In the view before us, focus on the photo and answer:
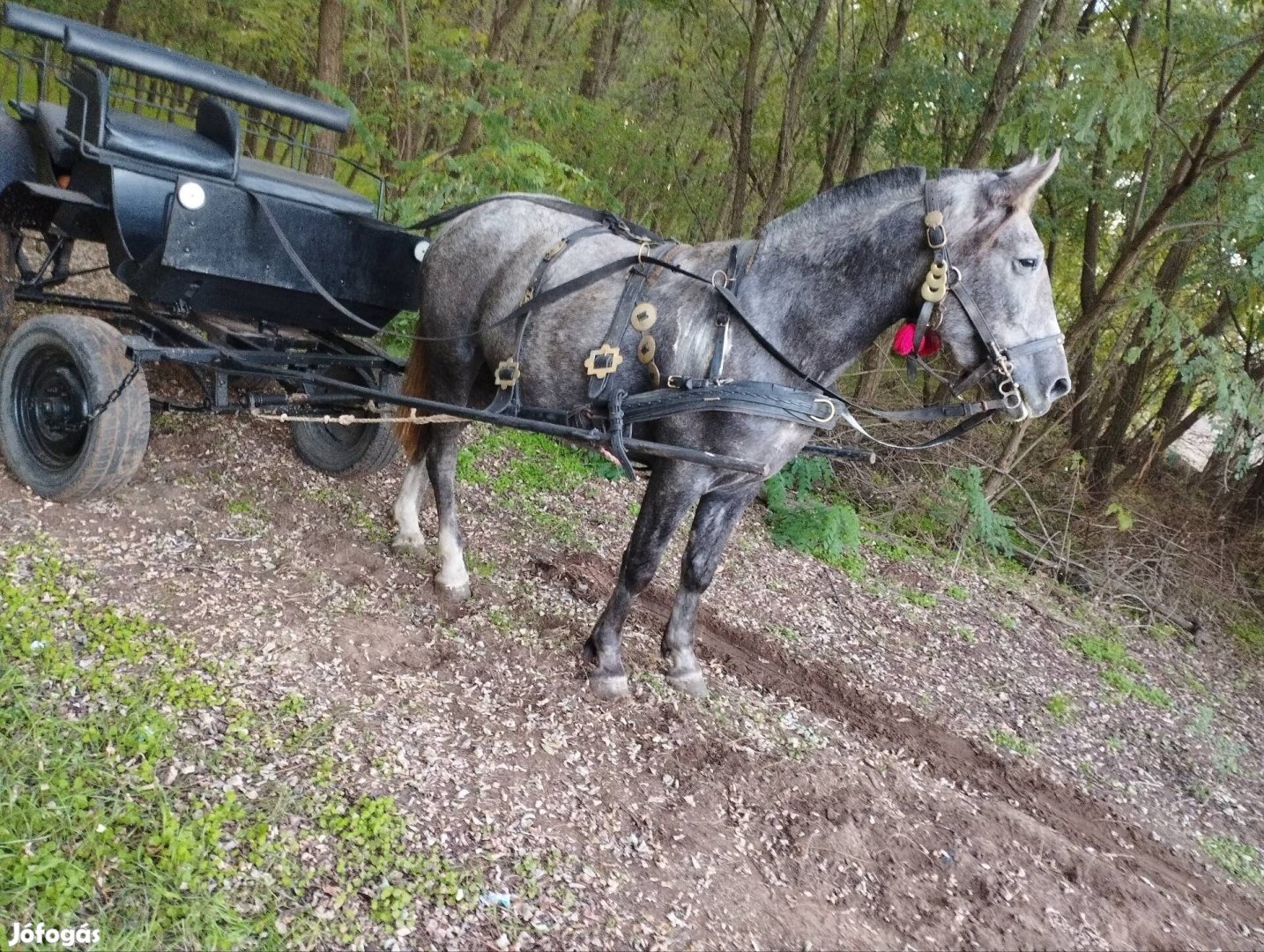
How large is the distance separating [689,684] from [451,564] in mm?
1481

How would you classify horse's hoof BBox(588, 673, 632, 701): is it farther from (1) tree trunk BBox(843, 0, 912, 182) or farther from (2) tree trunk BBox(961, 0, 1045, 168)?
(1) tree trunk BBox(843, 0, 912, 182)

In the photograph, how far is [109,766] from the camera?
284cm

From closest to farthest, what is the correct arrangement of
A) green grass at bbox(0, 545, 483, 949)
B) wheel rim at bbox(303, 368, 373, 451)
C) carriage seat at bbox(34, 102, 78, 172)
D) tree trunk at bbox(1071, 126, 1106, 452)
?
1. green grass at bbox(0, 545, 483, 949)
2. carriage seat at bbox(34, 102, 78, 172)
3. wheel rim at bbox(303, 368, 373, 451)
4. tree trunk at bbox(1071, 126, 1106, 452)

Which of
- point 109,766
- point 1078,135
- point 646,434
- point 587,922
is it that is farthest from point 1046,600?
point 109,766

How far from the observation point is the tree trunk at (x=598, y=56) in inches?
469

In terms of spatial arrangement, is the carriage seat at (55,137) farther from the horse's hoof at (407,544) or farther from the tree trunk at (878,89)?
the tree trunk at (878,89)

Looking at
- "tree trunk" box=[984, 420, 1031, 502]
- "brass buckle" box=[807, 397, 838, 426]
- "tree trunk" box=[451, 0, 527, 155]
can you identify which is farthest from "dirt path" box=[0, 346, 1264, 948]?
"tree trunk" box=[451, 0, 527, 155]

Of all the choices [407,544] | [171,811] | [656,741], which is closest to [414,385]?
[407,544]

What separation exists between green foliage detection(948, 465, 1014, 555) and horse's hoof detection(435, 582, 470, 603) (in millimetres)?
5039

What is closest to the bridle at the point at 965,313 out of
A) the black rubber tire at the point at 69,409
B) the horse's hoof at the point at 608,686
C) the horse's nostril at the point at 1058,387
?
the horse's nostril at the point at 1058,387

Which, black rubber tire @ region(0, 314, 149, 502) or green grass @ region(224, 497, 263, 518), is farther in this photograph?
green grass @ region(224, 497, 263, 518)

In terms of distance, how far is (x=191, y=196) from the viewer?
3771mm

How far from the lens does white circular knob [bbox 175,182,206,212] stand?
12.3 feet

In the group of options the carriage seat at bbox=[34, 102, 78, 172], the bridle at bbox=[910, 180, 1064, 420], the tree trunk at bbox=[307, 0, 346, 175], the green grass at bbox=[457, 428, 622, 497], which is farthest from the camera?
the tree trunk at bbox=[307, 0, 346, 175]
